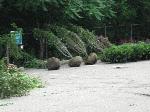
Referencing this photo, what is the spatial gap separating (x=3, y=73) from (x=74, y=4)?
1138cm

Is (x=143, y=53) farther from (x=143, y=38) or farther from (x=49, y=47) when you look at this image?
(x=143, y=38)

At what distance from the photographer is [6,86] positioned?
13.0 metres

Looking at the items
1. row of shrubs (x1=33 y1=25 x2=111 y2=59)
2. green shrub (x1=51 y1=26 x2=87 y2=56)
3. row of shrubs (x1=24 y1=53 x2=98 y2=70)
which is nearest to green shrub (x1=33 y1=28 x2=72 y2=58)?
row of shrubs (x1=33 y1=25 x2=111 y2=59)

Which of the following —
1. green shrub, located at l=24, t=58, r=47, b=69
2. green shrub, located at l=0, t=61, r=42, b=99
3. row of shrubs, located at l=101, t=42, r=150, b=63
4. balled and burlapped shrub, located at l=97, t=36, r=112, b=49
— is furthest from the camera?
balled and burlapped shrub, located at l=97, t=36, r=112, b=49

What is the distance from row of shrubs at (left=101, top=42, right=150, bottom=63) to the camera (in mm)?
22391

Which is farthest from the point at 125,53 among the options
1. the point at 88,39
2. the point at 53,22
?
the point at 53,22

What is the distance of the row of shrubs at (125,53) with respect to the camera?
22391 millimetres

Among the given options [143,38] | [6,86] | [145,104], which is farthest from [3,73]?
[143,38]

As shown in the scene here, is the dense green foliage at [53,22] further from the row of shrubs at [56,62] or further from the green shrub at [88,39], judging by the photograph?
the row of shrubs at [56,62]

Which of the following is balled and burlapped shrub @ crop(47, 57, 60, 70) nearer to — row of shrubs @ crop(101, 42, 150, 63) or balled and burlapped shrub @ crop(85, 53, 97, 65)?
balled and burlapped shrub @ crop(85, 53, 97, 65)

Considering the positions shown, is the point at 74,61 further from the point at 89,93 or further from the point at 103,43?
the point at 89,93

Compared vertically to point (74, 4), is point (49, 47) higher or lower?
lower

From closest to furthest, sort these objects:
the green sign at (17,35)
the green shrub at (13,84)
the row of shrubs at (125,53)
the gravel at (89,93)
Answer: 1. the gravel at (89,93)
2. the green shrub at (13,84)
3. the green sign at (17,35)
4. the row of shrubs at (125,53)

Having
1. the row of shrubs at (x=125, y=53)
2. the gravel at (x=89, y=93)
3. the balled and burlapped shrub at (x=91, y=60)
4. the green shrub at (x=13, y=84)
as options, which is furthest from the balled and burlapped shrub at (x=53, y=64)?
the green shrub at (x=13, y=84)
